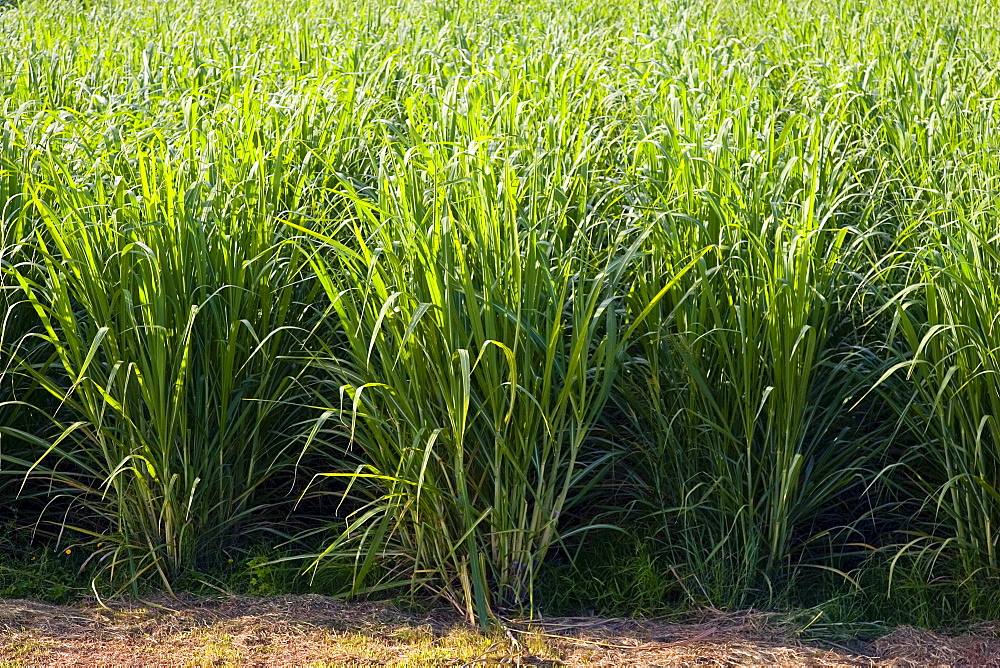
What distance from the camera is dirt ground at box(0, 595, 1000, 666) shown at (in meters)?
2.15

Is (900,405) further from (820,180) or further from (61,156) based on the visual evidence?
(61,156)

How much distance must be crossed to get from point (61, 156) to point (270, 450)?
1.12m

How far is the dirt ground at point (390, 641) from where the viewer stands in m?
2.15

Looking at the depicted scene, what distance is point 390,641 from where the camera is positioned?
7.32 ft

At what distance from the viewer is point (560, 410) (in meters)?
2.22

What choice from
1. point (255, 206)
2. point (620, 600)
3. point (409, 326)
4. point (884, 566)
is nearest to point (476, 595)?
point (620, 600)

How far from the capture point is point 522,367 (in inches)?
86.9

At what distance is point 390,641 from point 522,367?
0.67 meters

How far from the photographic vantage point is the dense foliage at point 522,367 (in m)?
2.24

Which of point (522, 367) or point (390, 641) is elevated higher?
point (522, 367)

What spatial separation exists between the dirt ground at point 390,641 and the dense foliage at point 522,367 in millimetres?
101

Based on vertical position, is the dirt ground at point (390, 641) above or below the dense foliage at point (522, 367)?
below

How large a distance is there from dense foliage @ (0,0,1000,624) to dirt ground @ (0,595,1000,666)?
4.0 inches

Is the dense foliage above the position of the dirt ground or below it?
above
